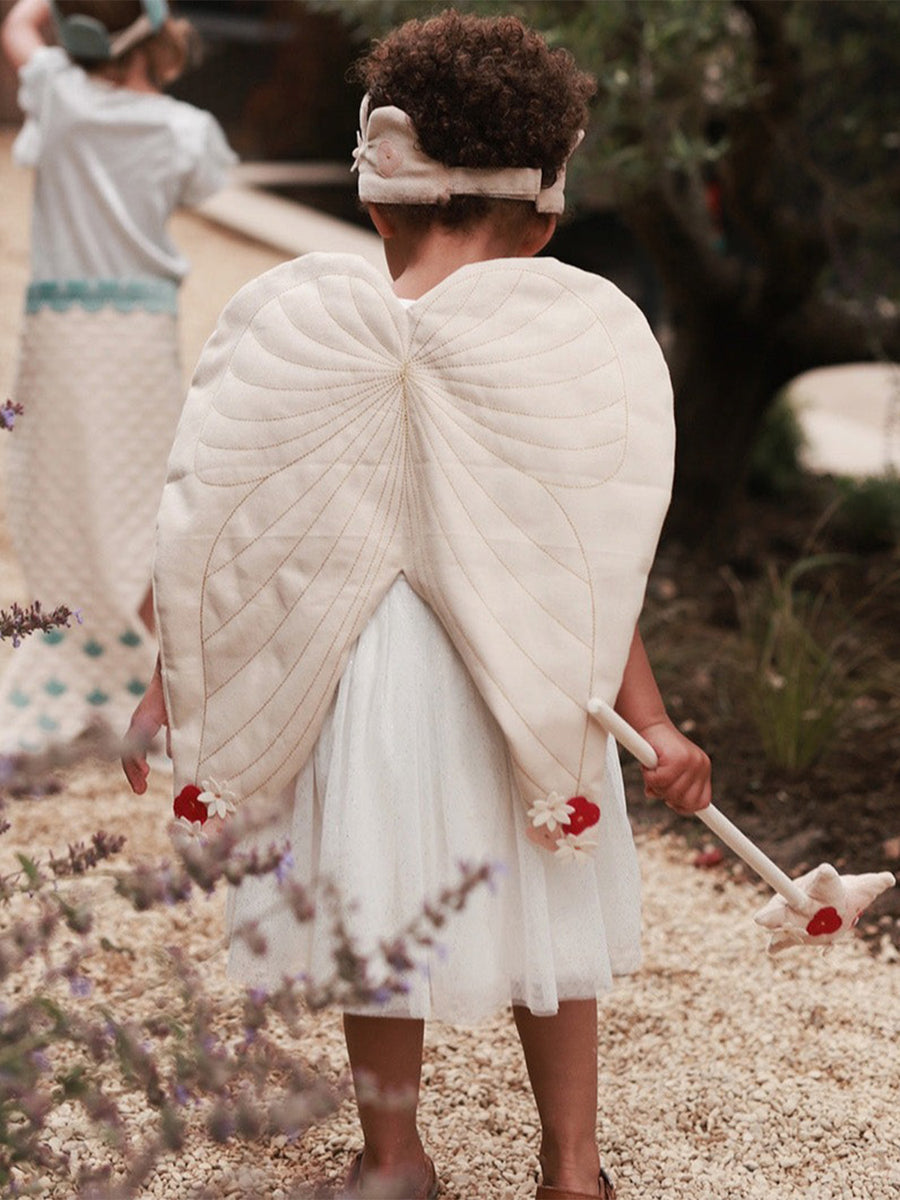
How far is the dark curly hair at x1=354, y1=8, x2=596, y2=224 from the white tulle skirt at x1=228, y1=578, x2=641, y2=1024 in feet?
1.70

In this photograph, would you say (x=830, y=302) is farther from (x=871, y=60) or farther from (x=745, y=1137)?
(x=745, y=1137)

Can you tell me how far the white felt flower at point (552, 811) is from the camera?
6.45ft

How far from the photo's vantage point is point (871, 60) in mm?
5516

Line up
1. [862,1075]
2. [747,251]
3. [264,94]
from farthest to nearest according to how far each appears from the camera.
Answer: [264,94] < [747,251] < [862,1075]

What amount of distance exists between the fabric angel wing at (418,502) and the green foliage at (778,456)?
4.78 metres

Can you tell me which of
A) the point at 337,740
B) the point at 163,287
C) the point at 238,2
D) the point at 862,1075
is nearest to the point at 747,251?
the point at 163,287

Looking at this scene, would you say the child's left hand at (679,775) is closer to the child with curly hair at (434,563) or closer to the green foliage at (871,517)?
the child with curly hair at (434,563)

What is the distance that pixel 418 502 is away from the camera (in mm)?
2018

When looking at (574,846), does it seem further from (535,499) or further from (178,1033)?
(178,1033)

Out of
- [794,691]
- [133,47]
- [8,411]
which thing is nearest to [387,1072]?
[8,411]

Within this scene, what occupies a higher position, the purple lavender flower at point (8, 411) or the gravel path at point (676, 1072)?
the purple lavender flower at point (8, 411)

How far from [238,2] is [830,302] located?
36.8ft

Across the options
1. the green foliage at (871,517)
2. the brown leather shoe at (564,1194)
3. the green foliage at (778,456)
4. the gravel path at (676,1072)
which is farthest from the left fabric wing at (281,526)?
the green foliage at (778,456)

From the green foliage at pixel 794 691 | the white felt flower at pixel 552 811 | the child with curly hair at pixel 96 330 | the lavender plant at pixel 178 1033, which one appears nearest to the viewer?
the lavender plant at pixel 178 1033
